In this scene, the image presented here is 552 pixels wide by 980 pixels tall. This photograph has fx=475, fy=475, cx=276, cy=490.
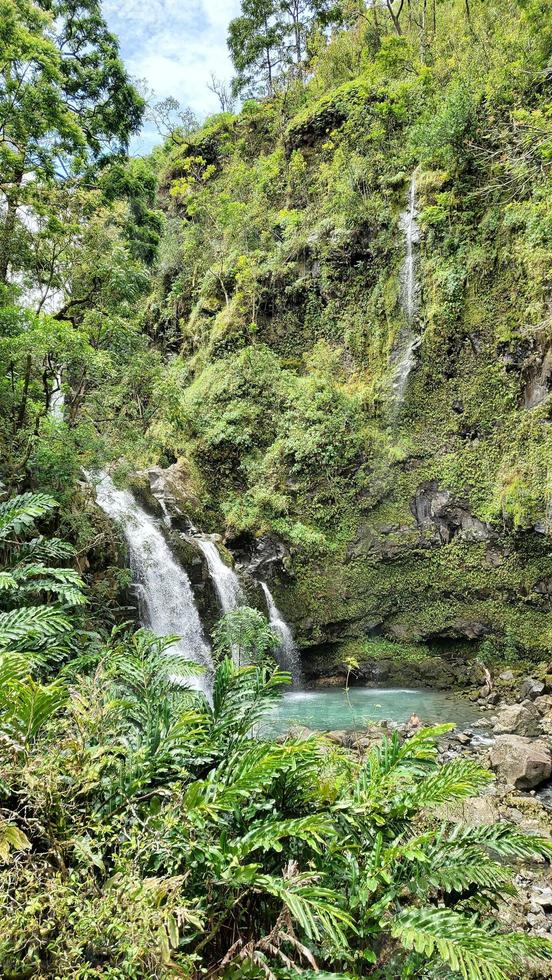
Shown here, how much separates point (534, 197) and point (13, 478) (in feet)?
40.5

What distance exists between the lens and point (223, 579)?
1155 cm

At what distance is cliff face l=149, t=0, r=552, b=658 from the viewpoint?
10625 mm

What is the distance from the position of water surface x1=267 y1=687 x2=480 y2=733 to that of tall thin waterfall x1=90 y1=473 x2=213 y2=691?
210 centimetres

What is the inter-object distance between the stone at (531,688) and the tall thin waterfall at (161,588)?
20.2 feet

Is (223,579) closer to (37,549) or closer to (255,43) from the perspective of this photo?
(37,549)

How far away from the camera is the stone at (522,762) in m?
5.79

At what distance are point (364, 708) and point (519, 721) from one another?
297cm

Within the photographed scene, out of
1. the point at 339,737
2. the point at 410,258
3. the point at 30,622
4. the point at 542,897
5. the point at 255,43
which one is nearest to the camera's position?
the point at 30,622

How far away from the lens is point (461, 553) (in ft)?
37.1

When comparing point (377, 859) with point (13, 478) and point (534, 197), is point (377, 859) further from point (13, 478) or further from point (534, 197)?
point (534, 197)

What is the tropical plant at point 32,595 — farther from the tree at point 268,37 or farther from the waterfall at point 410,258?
the tree at point 268,37

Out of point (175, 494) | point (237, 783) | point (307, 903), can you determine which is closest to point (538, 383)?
point (175, 494)

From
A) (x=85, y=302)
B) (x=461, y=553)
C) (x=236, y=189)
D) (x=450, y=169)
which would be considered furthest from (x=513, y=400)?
(x=236, y=189)

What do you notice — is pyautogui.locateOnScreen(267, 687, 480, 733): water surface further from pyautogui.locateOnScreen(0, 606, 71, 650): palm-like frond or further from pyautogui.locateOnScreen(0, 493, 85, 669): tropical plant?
pyautogui.locateOnScreen(0, 606, 71, 650): palm-like frond
